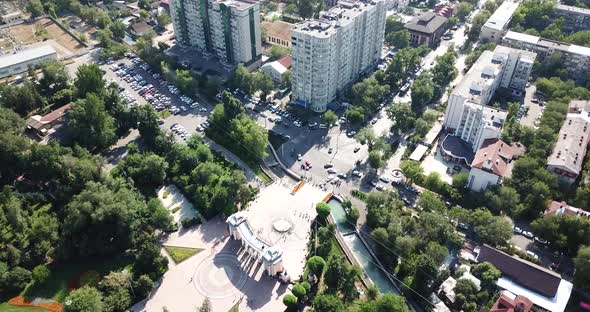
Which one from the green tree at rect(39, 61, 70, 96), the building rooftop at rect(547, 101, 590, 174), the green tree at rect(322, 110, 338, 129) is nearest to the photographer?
the building rooftop at rect(547, 101, 590, 174)

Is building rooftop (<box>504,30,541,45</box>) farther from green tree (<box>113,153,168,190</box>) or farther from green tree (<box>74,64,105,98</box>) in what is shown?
green tree (<box>74,64,105,98</box>)

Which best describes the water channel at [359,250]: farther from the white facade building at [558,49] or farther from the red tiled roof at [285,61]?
the white facade building at [558,49]

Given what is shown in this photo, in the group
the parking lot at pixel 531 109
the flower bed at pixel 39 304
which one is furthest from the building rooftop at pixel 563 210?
the flower bed at pixel 39 304

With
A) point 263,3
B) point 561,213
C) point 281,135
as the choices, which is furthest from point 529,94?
point 263,3

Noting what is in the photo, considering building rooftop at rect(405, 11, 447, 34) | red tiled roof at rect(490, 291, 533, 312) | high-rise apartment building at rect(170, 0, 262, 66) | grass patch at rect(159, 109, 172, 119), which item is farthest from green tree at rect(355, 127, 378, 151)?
building rooftop at rect(405, 11, 447, 34)

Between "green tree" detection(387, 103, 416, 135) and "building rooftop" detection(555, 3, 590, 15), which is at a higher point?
"building rooftop" detection(555, 3, 590, 15)

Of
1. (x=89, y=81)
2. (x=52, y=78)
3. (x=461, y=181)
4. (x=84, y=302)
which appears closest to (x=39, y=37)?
(x=52, y=78)

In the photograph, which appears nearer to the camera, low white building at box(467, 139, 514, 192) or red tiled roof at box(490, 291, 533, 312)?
red tiled roof at box(490, 291, 533, 312)
